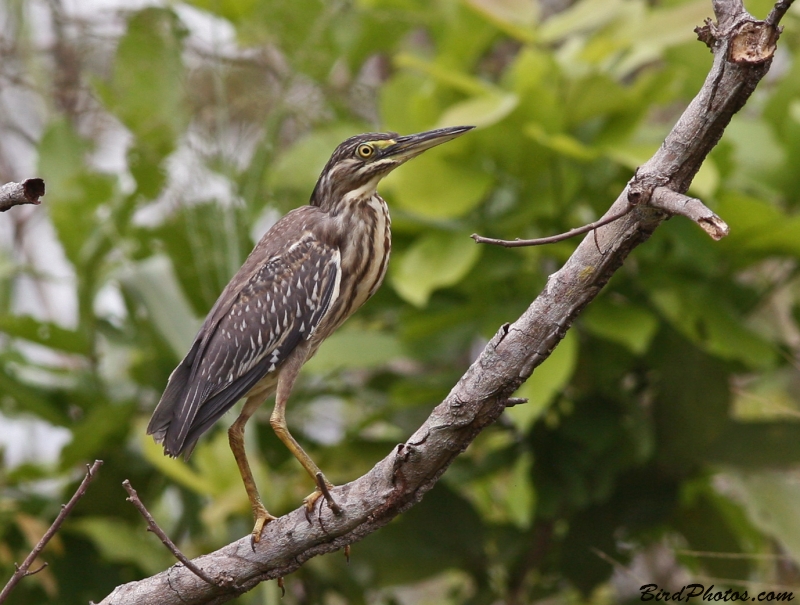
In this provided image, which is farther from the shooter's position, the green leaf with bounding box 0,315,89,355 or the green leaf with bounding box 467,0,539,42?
the green leaf with bounding box 0,315,89,355

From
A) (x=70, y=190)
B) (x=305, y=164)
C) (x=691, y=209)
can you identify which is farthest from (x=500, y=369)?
(x=70, y=190)

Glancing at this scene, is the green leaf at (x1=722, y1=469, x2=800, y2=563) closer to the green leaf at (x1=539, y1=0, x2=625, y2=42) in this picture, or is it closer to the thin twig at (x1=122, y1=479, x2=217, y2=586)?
the green leaf at (x1=539, y1=0, x2=625, y2=42)

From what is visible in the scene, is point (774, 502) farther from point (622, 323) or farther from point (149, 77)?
point (149, 77)

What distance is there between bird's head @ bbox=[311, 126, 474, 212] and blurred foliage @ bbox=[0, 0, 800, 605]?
0.75m

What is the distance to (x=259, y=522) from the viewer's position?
2.81 meters

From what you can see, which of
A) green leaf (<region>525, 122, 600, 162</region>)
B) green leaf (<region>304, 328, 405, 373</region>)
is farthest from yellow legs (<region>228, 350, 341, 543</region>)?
green leaf (<region>525, 122, 600, 162</region>)

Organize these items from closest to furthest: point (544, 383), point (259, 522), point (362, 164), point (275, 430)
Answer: point (259, 522)
point (275, 430)
point (362, 164)
point (544, 383)

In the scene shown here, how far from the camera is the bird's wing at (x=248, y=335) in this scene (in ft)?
10.1

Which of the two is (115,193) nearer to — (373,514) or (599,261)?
(373,514)

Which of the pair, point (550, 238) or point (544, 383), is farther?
point (544, 383)

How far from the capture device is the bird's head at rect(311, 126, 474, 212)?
3.35m

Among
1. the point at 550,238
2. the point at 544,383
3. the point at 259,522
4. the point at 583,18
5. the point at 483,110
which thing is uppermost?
the point at 583,18

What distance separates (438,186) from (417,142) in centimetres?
99

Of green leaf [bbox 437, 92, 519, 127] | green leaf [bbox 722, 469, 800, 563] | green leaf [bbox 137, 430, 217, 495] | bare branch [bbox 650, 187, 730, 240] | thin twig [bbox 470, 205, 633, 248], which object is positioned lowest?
green leaf [bbox 722, 469, 800, 563]
